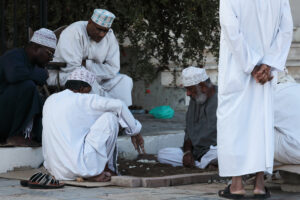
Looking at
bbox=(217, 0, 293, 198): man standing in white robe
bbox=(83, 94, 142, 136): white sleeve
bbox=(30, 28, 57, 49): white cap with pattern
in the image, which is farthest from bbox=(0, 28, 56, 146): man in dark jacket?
bbox=(217, 0, 293, 198): man standing in white robe

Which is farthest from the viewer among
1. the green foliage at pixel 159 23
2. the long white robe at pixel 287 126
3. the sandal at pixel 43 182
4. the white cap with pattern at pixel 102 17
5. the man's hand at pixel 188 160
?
the green foliage at pixel 159 23

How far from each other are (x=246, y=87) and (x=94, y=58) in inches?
136

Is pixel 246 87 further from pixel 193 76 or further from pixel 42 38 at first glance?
pixel 42 38

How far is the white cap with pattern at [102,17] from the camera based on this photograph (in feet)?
24.8

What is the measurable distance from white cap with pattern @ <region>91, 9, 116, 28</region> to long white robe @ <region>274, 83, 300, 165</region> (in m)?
2.76

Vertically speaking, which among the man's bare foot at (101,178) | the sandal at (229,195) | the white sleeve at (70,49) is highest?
the white sleeve at (70,49)

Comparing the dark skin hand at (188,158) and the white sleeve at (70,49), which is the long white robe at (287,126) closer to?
the dark skin hand at (188,158)

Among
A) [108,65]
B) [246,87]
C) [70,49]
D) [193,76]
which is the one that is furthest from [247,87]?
A: [108,65]

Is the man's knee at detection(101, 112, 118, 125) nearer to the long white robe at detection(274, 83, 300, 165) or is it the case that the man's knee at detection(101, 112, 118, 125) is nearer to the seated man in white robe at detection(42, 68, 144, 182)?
the seated man in white robe at detection(42, 68, 144, 182)

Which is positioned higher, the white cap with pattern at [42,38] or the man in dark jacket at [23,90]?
the white cap with pattern at [42,38]

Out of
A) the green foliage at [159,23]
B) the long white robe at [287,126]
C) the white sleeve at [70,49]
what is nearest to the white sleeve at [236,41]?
the long white robe at [287,126]

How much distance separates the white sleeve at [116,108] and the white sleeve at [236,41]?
1.56 meters

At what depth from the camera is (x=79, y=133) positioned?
600 cm

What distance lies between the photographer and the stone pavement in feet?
16.3
